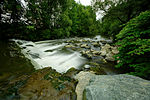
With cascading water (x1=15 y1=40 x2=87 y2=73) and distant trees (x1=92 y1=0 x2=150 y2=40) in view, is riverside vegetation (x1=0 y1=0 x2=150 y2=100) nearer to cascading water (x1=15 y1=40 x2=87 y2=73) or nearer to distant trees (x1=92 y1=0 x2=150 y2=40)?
distant trees (x1=92 y1=0 x2=150 y2=40)

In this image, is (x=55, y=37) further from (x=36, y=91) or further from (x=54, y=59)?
(x=36, y=91)

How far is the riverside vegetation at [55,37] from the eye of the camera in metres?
1.59

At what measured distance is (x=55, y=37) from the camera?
13.5 metres

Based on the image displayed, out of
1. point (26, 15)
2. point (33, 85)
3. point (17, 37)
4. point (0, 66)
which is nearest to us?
point (33, 85)

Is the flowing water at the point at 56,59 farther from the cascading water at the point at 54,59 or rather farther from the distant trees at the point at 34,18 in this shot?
the distant trees at the point at 34,18

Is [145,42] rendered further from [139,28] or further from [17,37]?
[17,37]

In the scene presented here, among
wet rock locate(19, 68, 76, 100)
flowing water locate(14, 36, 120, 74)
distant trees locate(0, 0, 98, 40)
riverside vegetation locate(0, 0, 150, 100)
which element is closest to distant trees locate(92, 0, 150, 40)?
riverside vegetation locate(0, 0, 150, 100)

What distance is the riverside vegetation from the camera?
159cm

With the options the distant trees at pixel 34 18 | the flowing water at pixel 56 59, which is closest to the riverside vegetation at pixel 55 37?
the distant trees at pixel 34 18

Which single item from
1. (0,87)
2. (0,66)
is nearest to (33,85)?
(0,87)

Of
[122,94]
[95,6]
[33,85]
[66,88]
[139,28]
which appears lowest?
[66,88]

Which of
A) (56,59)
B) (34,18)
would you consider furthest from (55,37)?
(56,59)

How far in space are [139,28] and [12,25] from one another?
999 cm

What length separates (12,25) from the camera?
6.78m
